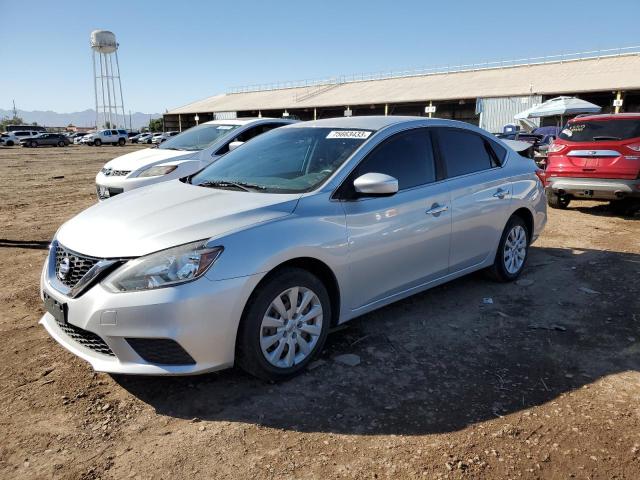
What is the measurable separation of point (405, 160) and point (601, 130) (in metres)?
6.61

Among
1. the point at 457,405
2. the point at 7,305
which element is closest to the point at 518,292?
the point at 457,405

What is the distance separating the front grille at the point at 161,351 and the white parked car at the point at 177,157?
203 inches

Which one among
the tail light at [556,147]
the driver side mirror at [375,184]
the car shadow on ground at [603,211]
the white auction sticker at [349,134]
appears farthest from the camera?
the tail light at [556,147]

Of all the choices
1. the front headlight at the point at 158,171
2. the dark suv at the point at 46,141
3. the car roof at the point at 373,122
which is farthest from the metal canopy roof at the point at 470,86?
the car roof at the point at 373,122

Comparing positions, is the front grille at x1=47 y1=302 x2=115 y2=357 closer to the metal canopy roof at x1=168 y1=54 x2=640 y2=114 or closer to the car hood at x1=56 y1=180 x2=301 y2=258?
the car hood at x1=56 y1=180 x2=301 y2=258

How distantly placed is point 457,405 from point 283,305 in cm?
120

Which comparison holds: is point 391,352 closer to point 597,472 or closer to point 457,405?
point 457,405

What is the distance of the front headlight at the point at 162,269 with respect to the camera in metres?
2.89

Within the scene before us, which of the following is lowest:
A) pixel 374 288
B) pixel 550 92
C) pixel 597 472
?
pixel 597 472

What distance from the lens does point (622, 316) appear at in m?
4.55

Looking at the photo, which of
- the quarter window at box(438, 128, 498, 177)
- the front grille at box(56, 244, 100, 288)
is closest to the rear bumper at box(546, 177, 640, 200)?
the quarter window at box(438, 128, 498, 177)

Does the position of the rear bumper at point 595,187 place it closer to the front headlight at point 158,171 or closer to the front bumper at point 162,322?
the front headlight at point 158,171

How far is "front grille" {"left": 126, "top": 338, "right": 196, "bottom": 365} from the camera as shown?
2.91 meters

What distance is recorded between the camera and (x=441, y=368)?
362cm
